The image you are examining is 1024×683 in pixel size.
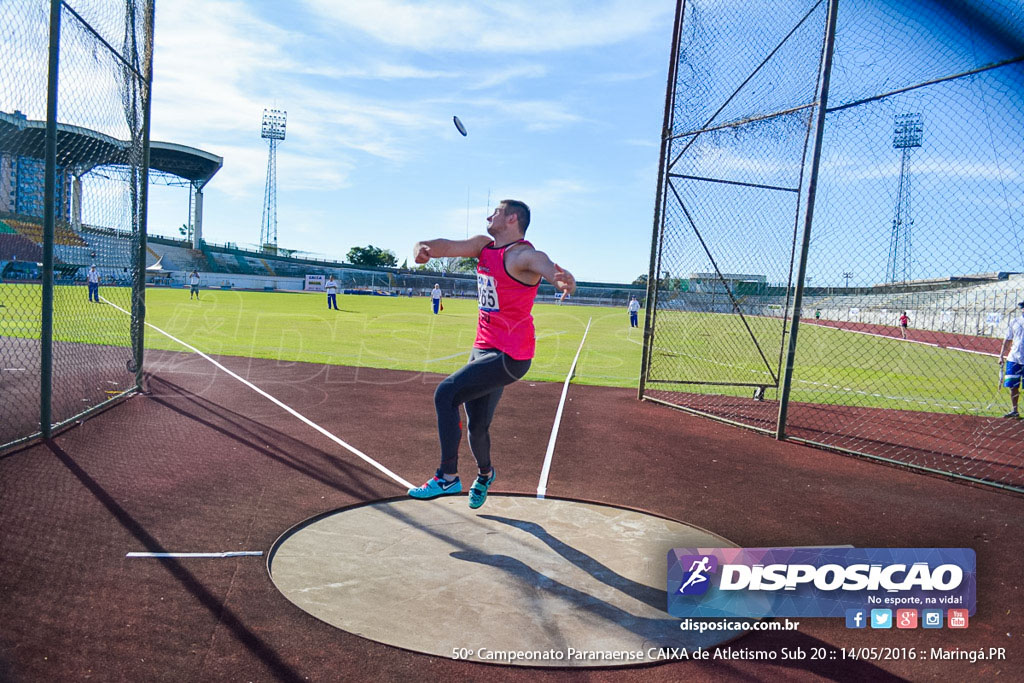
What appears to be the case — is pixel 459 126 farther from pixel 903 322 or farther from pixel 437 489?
pixel 903 322

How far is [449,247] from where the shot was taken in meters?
5.66

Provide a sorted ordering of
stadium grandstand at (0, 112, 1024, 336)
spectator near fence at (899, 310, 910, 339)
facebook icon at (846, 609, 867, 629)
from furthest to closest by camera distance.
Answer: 1. spectator near fence at (899, 310, 910, 339)
2. stadium grandstand at (0, 112, 1024, 336)
3. facebook icon at (846, 609, 867, 629)

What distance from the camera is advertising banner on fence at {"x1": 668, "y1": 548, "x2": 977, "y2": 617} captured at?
421cm

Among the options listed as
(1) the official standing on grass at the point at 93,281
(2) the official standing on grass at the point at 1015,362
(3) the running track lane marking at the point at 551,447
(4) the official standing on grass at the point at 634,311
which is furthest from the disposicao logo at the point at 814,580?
(4) the official standing on grass at the point at 634,311

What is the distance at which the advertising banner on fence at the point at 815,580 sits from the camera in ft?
13.8

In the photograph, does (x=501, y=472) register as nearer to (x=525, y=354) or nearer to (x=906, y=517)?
(x=525, y=354)

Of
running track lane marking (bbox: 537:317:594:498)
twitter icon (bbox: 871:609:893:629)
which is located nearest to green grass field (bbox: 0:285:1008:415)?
running track lane marking (bbox: 537:317:594:498)

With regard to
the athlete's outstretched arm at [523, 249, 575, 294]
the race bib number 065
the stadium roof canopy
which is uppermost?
the stadium roof canopy

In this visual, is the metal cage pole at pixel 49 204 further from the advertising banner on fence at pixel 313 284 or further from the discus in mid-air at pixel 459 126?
the advertising banner on fence at pixel 313 284

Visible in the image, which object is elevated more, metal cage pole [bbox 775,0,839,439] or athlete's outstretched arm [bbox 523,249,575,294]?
metal cage pole [bbox 775,0,839,439]

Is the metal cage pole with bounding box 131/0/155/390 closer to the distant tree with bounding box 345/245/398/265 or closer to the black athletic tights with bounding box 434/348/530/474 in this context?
the black athletic tights with bounding box 434/348/530/474

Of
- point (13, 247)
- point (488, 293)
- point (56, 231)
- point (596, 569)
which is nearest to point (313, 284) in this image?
point (13, 247)

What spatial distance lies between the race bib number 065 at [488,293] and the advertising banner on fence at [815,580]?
234cm

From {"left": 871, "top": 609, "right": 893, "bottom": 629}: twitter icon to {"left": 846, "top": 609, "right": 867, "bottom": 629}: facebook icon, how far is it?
0.16ft
